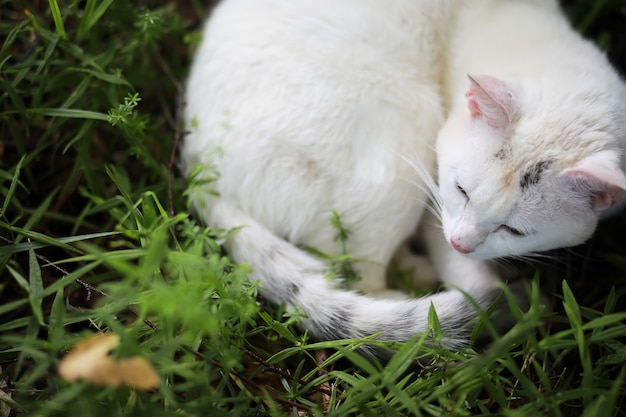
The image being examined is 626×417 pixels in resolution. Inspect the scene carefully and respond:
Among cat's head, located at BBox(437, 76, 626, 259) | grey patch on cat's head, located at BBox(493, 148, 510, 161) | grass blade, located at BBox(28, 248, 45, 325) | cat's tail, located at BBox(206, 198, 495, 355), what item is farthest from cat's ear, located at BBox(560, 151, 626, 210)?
grass blade, located at BBox(28, 248, 45, 325)

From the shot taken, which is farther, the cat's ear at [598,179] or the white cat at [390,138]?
the white cat at [390,138]

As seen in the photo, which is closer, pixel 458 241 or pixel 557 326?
pixel 458 241

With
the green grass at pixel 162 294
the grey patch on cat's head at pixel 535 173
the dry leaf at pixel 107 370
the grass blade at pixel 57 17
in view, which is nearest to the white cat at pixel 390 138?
the grey patch on cat's head at pixel 535 173

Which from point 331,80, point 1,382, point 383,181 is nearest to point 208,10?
point 331,80

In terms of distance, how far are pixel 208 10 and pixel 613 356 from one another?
8.40ft

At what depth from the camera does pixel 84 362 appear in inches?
45.2

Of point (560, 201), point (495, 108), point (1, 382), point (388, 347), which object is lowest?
point (1, 382)

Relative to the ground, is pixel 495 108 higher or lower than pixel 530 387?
higher

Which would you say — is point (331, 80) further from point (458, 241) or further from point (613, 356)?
point (613, 356)

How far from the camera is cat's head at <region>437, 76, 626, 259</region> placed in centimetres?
157

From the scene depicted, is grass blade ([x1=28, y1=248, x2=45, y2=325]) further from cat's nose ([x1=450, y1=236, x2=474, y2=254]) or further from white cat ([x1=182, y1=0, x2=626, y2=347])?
cat's nose ([x1=450, y1=236, x2=474, y2=254])

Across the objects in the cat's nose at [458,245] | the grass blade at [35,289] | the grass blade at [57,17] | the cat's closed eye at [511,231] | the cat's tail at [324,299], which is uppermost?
the cat's closed eye at [511,231]

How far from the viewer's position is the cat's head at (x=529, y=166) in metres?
1.57

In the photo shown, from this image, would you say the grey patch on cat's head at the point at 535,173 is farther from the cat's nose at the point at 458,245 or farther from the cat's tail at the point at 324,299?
the cat's tail at the point at 324,299
